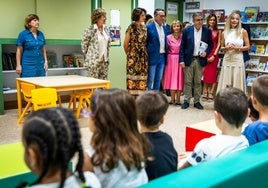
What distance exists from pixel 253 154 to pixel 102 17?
4.05m

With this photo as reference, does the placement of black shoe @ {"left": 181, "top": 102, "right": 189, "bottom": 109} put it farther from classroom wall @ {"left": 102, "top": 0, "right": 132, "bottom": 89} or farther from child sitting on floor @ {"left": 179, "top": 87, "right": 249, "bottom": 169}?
child sitting on floor @ {"left": 179, "top": 87, "right": 249, "bottom": 169}

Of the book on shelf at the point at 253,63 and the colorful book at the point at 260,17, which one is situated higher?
the colorful book at the point at 260,17

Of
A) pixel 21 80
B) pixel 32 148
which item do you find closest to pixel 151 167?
pixel 32 148

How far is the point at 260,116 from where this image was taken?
7.36 ft

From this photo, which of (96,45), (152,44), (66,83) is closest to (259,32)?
(152,44)

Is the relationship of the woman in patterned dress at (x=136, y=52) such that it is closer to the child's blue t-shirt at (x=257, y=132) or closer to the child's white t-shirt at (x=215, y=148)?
the child's blue t-shirt at (x=257, y=132)

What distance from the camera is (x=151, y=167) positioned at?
5.68ft

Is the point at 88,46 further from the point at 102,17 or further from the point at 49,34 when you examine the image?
the point at 49,34

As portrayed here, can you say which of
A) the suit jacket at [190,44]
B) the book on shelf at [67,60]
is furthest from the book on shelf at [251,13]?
the book on shelf at [67,60]

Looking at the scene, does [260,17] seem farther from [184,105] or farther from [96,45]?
[96,45]

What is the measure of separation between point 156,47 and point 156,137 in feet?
13.7

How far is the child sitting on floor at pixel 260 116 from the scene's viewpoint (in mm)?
2070

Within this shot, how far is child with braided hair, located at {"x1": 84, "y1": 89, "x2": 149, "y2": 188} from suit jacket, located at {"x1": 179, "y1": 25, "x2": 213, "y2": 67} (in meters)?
4.48

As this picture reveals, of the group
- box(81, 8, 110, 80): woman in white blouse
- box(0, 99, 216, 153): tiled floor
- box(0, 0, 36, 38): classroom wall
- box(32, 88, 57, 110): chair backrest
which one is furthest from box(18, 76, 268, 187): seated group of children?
box(0, 0, 36, 38): classroom wall
